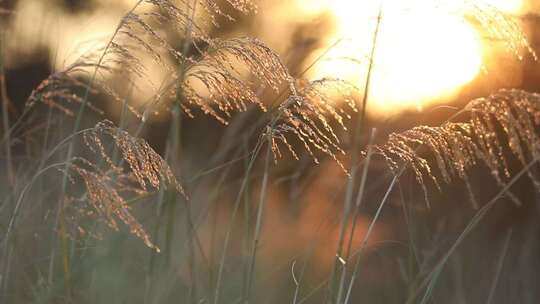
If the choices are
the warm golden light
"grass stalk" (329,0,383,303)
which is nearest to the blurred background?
the warm golden light

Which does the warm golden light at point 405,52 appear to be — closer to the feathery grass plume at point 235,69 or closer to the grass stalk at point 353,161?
the grass stalk at point 353,161

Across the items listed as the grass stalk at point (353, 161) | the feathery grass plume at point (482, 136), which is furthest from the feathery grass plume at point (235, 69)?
the feathery grass plume at point (482, 136)

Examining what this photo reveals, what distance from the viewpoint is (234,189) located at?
13.5ft

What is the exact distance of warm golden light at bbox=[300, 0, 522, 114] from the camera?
7.84 ft

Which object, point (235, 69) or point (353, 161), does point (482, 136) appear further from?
point (235, 69)

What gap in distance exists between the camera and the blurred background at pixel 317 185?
7.60 ft

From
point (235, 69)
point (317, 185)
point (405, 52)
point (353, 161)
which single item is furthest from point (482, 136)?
point (317, 185)

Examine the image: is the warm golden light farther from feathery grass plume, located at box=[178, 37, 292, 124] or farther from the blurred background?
feathery grass plume, located at box=[178, 37, 292, 124]

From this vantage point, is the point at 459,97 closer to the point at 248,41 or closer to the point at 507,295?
the point at 507,295

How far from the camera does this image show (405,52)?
285cm

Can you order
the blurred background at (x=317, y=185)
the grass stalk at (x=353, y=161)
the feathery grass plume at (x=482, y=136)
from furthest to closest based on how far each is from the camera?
the blurred background at (x=317, y=185) → the grass stalk at (x=353, y=161) → the feathery grass plume at (x=482, y=136)

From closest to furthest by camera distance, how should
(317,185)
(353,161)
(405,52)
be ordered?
(353,161)
(405,52)
(317,185)

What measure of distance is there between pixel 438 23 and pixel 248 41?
883mm

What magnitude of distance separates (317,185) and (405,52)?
2.88 ft
